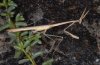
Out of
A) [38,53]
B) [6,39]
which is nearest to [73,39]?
A: [38,53]

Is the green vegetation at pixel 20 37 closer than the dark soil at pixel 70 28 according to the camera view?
Yes

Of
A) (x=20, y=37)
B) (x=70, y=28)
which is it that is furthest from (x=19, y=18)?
(x=70, y=28)

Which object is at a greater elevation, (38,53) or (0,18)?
(0,18)

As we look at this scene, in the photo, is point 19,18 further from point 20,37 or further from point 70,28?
point 70,28

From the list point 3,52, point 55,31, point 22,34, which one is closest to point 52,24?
point 55,31

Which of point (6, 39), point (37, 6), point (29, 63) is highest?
Answer: point (37, 6)

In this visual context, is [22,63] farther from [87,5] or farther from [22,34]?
[87,5]

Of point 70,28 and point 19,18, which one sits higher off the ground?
point 19,18

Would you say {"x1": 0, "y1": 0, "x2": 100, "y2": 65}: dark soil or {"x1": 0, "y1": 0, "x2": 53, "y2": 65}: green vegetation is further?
{"x1": 0, "y1": 0, "x2": 100, "y2": 65}: dark soil
